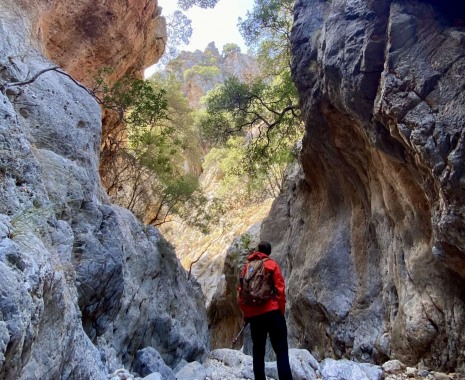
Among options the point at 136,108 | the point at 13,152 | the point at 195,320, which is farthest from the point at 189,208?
the point at 13,152

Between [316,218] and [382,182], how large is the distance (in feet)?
12.2

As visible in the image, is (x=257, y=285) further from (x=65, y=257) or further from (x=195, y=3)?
(x=195, y=3)

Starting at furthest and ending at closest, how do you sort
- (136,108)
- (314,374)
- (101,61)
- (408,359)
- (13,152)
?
1. (101,61)
2. (136,108)
3. (408,359)
4. (314,374)
5. (13,152)

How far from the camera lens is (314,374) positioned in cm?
638

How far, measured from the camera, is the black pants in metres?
4.70

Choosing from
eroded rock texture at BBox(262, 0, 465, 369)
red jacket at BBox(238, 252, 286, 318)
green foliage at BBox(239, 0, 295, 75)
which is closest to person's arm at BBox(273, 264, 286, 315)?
red jacket at BBox(238, 252, 286, 318)

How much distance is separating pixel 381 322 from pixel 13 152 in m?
7.80

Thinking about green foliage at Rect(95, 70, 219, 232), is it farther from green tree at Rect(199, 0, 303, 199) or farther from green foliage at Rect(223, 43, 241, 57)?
green foliage at Rect(223, 43, 241, 57)

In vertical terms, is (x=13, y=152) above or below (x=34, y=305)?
above

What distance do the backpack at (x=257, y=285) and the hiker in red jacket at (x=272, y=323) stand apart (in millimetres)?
30

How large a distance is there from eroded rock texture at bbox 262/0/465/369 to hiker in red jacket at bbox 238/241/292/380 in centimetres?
287

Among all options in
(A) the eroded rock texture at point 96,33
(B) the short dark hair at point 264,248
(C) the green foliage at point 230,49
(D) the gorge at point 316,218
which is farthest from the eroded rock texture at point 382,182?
(C) the green foliage at point 230,49

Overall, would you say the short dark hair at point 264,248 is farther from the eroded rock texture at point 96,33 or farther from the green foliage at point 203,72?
the green foliage at point 203,72

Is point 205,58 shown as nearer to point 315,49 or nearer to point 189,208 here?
point 189,208
